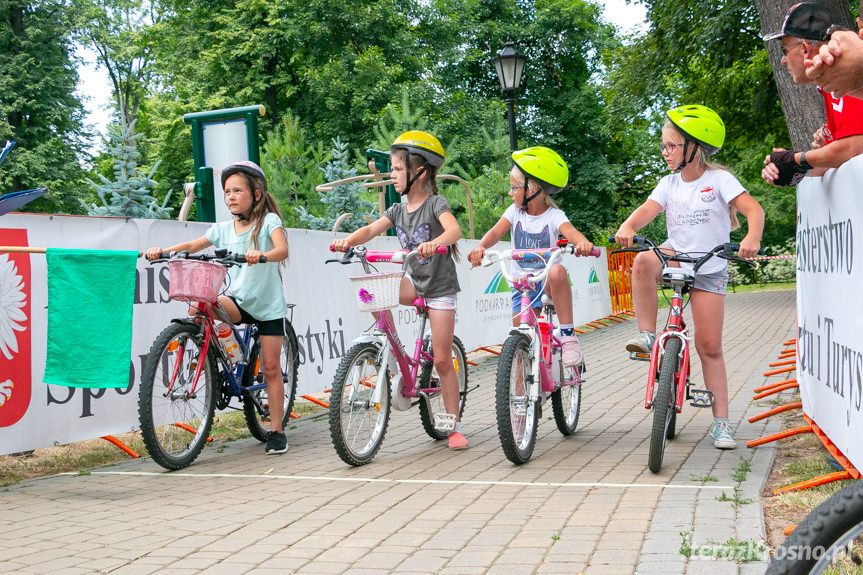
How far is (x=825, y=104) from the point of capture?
4.86 metres

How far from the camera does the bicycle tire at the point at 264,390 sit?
666 centimetres

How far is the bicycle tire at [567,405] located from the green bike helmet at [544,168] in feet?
4.31

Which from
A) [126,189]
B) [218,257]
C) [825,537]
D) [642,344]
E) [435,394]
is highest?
[126,189]

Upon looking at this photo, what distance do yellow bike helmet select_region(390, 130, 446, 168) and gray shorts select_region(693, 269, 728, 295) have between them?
1.84 meters

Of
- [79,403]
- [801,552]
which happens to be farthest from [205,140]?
[801,552]

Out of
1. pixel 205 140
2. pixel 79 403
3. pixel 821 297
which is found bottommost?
pixel 79 403

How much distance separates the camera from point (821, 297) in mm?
5449

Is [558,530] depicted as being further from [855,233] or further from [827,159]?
[827,159]

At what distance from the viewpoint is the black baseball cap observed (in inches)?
159

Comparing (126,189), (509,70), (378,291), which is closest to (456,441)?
(378,291)

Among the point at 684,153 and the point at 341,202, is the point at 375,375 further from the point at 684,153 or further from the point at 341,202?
the point at 341,202

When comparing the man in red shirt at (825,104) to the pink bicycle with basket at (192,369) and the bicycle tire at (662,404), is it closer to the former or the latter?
the bicycle tire at (662,404)

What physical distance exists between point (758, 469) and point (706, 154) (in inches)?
77.0

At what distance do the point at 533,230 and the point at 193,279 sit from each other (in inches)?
92.4
